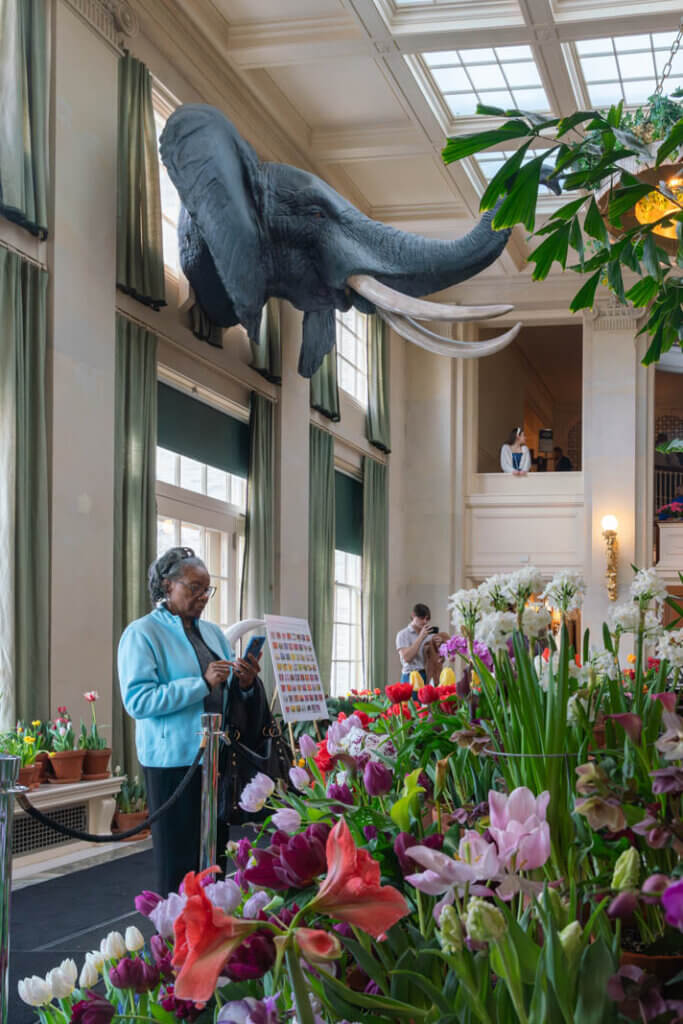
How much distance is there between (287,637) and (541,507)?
8.66m

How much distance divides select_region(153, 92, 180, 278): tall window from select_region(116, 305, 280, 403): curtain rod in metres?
0.58

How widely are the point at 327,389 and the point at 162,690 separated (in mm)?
8295

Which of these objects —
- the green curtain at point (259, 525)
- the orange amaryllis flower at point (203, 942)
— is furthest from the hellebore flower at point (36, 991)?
the green curtain at point (259, 525)

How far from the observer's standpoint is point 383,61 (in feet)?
30.6

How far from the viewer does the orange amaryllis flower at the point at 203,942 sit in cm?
77

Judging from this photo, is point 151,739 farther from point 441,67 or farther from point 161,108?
point 441,67

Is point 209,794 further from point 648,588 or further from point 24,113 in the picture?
point 24,113

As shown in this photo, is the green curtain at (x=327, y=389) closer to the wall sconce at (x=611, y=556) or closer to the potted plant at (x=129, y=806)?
the wall sconce at (x=611, y=556)

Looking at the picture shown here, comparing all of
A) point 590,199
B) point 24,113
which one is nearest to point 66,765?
point 24,113

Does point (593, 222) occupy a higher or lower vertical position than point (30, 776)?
higher

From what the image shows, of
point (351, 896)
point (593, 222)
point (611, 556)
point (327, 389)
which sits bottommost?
point (351, 896)

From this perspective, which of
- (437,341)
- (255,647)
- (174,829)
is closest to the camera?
(174,829)

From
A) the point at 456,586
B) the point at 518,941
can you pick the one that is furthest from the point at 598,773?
the point at 456,586

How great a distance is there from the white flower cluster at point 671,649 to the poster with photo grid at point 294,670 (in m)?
4.66
